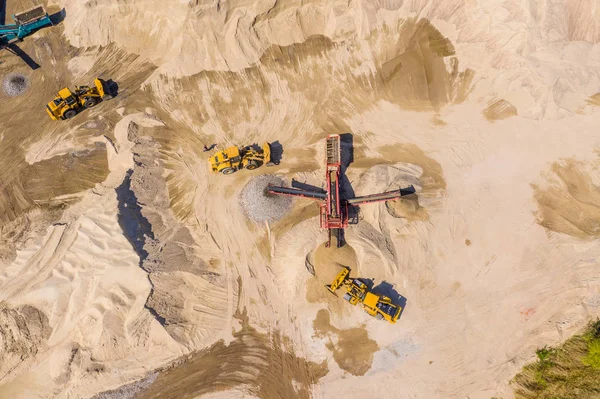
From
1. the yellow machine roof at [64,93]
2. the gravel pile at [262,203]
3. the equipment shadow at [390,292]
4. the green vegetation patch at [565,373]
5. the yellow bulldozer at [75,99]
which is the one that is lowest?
the green vegetation patch at [565,373]

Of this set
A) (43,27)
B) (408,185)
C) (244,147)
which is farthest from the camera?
(43,27)

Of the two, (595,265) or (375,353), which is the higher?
(595,265)

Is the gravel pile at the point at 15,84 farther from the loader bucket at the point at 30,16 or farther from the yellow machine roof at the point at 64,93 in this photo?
the yellow machine roof at the point at 64,93

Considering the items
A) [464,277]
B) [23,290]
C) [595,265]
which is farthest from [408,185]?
[23,290]

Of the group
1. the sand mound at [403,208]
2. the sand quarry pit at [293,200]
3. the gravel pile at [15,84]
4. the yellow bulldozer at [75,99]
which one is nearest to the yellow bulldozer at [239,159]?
the sand quarry pit at [293,200]

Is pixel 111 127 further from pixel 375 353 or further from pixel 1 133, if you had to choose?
pixel 375 353

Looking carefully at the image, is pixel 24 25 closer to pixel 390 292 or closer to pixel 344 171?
pixel 344 171

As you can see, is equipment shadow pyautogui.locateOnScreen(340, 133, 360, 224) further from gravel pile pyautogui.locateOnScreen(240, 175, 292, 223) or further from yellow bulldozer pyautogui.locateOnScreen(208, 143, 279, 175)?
yellow bulldozer pyautogui.locateOnScreen(208, 143, 279, 175)

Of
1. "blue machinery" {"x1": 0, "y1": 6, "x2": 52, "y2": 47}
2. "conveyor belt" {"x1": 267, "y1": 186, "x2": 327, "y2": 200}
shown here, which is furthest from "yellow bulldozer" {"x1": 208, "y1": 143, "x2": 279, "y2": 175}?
"blue machinery" {"x1": 0, "y1": 6, "x2": 52, "y2": 47}
